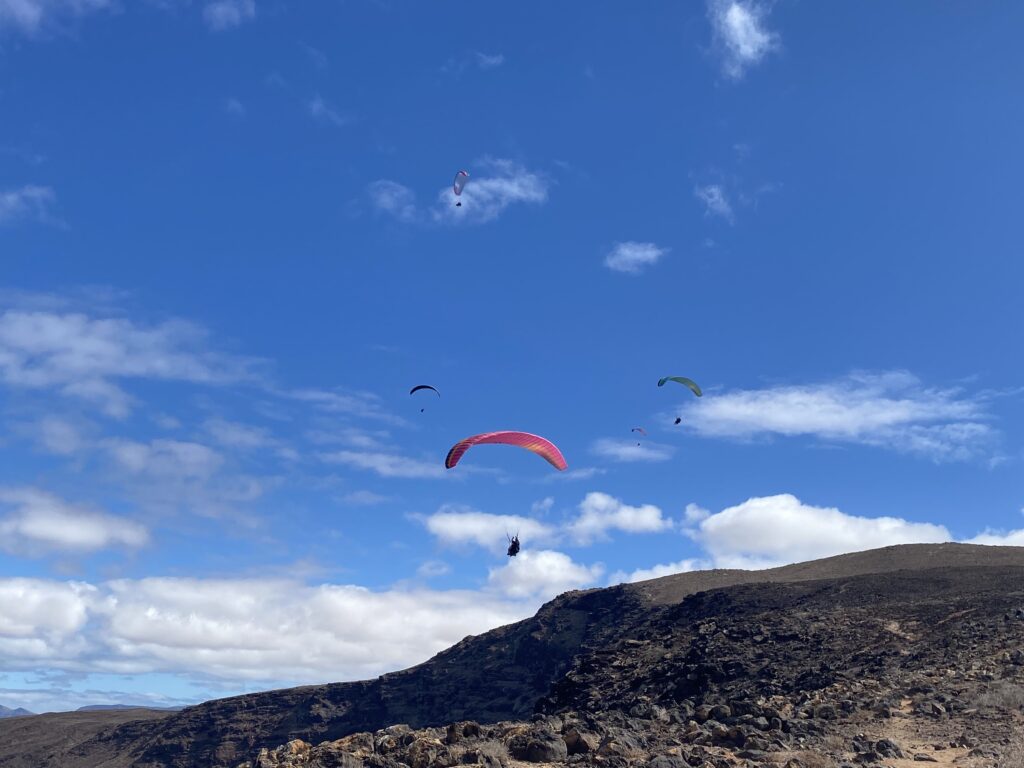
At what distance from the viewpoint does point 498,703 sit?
2842 inches

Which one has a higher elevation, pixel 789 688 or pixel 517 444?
pixel 517 444

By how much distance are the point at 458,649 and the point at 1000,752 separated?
245 feet

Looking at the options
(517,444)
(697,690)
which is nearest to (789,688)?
(697,690)

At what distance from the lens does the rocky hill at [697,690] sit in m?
19.2

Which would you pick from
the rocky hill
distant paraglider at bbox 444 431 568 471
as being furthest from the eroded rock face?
distant paraglider at bbox 444 431 568 471

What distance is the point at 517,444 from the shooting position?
31.9m

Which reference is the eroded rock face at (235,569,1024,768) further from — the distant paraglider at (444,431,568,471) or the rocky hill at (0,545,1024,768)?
the distant paraglider at (444,431,568,471)

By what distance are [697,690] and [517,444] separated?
15.8 m

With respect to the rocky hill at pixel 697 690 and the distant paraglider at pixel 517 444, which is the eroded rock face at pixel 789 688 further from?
the distant paraglider at pixel 517 444

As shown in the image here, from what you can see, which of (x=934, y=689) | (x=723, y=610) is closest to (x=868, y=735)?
(x=934, y=689)

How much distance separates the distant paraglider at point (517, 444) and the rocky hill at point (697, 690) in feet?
32.0

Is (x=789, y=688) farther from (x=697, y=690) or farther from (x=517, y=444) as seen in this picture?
(x=517, y=444)

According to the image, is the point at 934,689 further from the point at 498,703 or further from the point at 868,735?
the point at 498,703

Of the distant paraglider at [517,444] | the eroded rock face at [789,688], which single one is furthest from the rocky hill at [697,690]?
the distant paraglider at [517,444]
